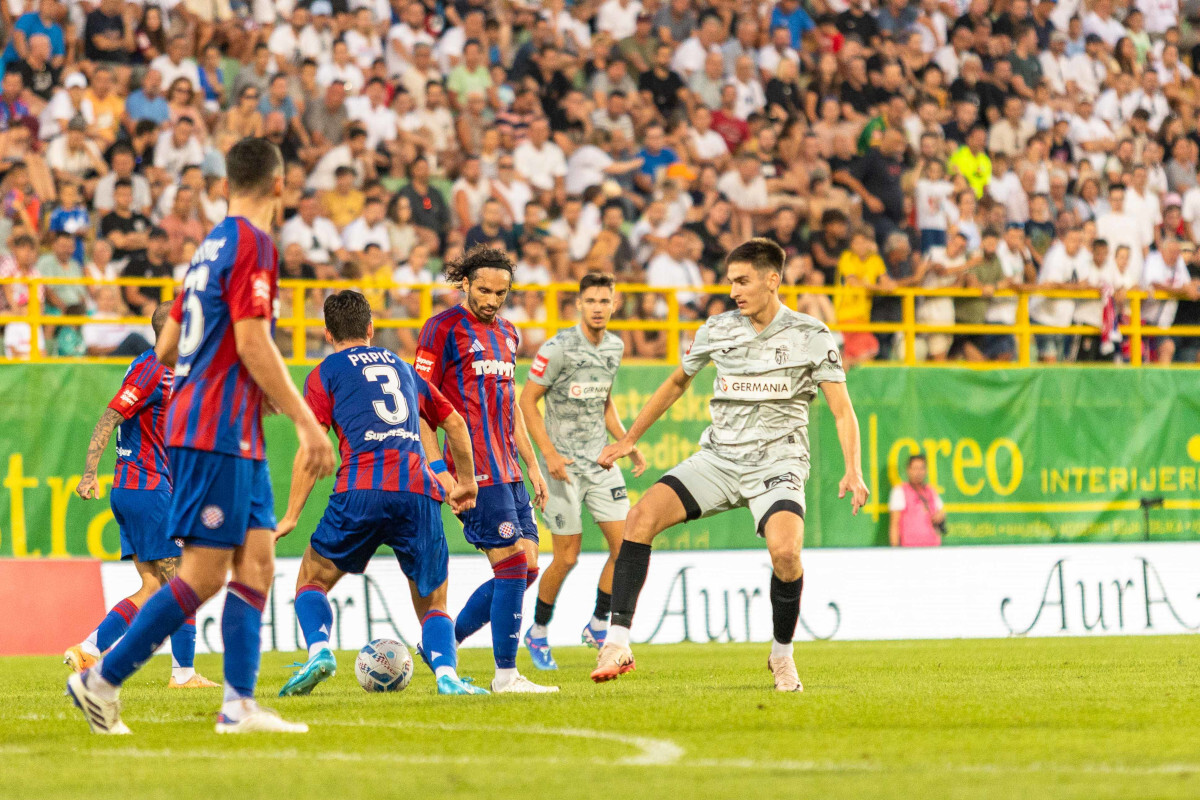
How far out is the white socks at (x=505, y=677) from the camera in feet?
28.5

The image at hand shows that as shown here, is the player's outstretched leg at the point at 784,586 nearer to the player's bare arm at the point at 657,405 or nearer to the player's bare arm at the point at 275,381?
the player's bare arm at the point at 657,405

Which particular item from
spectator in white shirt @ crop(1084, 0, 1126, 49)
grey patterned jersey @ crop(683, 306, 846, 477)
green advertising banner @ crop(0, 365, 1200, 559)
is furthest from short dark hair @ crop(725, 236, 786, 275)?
spectator in white shirt @ crop(1084, 0, 1126, 49)

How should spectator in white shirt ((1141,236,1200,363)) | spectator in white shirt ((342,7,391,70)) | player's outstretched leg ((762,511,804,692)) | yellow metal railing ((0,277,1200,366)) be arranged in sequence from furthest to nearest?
spectator in white shirt ((1141,236,1200,363)) → spectator in white shirt ((342,7,391,70)) → yellow metal railing ((0,277,1200,366)) → player's outstretched leg ((762,511,804,692))

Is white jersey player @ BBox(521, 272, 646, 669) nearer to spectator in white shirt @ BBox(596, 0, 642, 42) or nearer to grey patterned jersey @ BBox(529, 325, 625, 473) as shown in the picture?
grey patterned jersey @ BBox(529, 325, 625, 473)

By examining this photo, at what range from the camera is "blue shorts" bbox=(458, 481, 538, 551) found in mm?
8953

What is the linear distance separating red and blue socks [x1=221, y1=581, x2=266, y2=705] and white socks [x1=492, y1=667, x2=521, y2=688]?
2.33 meters

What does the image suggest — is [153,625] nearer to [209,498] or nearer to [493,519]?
[209,498]

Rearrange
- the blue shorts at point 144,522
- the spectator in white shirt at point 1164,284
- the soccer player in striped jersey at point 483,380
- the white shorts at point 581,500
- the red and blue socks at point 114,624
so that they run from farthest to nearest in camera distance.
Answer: the spectator in white shirt at point 1164,284, the white shorts at point 581,500, the blue shorts at point 144,522, the soccer player in striped jersey at point 483,380, the red and blue socks at point 114,624

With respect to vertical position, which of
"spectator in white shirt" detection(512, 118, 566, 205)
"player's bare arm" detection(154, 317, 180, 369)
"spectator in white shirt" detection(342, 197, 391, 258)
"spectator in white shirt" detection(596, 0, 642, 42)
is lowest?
"player's bare arm" detection(154, 317, 180, 369)

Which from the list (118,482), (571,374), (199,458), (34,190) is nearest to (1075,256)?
(571,374)

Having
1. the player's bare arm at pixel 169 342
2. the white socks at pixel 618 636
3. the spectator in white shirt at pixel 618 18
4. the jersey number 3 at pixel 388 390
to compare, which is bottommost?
the white socks at pixel 618 636

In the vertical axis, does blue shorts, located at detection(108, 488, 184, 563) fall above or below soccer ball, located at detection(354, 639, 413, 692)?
above

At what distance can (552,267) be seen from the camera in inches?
688

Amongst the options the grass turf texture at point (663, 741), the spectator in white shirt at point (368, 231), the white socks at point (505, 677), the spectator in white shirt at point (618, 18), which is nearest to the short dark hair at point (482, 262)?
the white socks at point (505, 677)
